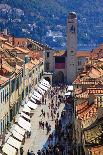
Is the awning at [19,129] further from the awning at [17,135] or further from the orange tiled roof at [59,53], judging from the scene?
the orange tiled roof at [59,53]

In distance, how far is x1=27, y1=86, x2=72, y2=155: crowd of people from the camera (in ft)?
165

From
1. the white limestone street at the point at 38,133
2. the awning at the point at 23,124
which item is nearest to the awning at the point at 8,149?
the white limestone street at the point at 38,133

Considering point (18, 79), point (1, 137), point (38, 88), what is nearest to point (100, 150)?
point (1, 137)

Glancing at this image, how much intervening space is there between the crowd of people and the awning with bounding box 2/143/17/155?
337 cm

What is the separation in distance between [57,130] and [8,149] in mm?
17215

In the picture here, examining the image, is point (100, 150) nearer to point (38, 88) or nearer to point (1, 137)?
point (1, 137)

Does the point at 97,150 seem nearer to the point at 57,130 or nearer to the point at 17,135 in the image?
the point at 17,135

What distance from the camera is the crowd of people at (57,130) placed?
50.2 meters

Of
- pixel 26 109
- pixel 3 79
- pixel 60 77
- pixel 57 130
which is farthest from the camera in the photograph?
pixel 60 77

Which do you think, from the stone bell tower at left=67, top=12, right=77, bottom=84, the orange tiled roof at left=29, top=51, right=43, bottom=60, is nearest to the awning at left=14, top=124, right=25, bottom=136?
the orange tiled roof at left=29, top=51, right=43, bottom=60

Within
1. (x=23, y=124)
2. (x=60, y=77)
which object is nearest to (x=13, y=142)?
(x=23, y=124)

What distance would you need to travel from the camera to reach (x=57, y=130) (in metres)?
62.5

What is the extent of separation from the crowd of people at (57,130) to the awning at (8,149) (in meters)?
3.37

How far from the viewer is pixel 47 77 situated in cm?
12281
